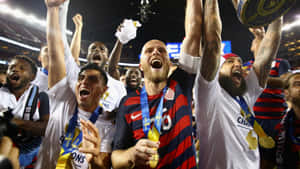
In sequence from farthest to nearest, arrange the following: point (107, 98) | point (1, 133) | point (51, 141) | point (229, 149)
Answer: point (107, 98) → point (51, 141) → point (229, 149) → point (1, 133)

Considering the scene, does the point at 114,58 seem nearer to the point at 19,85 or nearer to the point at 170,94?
the point at 19,85

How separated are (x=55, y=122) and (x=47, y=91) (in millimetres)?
276

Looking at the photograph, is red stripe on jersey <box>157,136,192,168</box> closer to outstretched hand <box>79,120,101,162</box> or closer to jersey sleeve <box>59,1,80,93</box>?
outstretched hand <box>79,120,101,162</box>

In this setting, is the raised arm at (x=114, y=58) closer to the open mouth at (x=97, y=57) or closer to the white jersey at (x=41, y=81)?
the open mouth at (x=97, y=57)

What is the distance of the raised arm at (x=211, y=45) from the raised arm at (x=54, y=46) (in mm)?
1072

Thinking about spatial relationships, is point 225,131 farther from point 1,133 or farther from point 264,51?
point 1,133

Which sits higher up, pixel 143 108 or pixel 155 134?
pixel 143 108

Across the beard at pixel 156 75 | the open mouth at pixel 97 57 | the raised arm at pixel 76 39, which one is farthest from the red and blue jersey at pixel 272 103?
the raised arm at pixel 76 39

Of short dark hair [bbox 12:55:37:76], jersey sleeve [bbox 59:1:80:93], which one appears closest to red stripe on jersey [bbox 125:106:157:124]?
jersey sleeve [bbox 59:1:80:93]

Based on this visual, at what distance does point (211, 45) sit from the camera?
3.19ft

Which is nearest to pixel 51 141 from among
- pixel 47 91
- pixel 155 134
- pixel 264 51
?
pixel 47 91

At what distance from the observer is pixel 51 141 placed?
1235 mm

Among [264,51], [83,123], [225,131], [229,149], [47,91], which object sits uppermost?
[264,51]

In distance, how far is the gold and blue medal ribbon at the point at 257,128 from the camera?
1.27 meters
